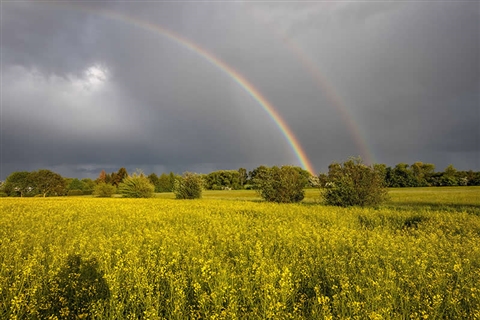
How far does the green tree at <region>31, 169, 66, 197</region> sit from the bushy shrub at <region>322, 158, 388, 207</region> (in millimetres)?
62720

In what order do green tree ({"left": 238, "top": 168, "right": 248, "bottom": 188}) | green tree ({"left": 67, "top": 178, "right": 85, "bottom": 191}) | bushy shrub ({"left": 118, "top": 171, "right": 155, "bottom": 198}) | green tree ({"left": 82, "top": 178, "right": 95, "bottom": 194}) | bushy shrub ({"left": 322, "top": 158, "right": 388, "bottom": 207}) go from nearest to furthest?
bushy shrub ({"left": 322, "top": 158, "right": 388, "bottom": 207}) < bushy shrub ({"left": 118, "top": 171, "right": 155, "bottom": 198}) < green tree ({"left": 82, "top": 178, "right": 95, "bottom": 194}) < green tree ({"left": 67, "top": 178, "right": 85, "bottom": 191}) < green tree ({"left": 238, "top": 168, "right": 248, "bottom": 188})

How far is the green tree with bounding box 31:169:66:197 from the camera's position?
62.2 meters

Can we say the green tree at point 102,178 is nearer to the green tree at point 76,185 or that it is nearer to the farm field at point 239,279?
the green tree at point 76,185

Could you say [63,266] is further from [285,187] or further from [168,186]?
[168,186]

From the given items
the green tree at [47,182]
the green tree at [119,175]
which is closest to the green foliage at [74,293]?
the green tree at [47,182]

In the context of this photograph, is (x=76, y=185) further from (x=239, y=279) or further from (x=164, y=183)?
(x=239, y=279)

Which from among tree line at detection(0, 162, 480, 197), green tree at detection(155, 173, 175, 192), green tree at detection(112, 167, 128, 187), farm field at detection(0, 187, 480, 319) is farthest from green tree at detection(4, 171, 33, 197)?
farm field at detection(0, 187, 480, 319)

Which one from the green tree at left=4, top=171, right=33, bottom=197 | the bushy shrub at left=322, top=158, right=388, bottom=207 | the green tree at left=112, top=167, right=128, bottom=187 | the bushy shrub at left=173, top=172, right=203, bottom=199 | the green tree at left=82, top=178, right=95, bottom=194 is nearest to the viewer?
the bushy shrub at left=322, top=158, right=388, bottom=207

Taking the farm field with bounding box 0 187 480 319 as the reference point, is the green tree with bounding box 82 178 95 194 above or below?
above

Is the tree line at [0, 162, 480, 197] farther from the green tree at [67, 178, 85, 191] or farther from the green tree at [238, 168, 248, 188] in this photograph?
the green tree at [238, 168, 248, 188]

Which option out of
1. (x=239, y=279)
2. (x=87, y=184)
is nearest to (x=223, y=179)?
(x=87, y=184)

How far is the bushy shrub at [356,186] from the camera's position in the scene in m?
21.4

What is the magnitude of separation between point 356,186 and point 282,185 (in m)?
6.68

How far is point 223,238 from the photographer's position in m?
7.97
